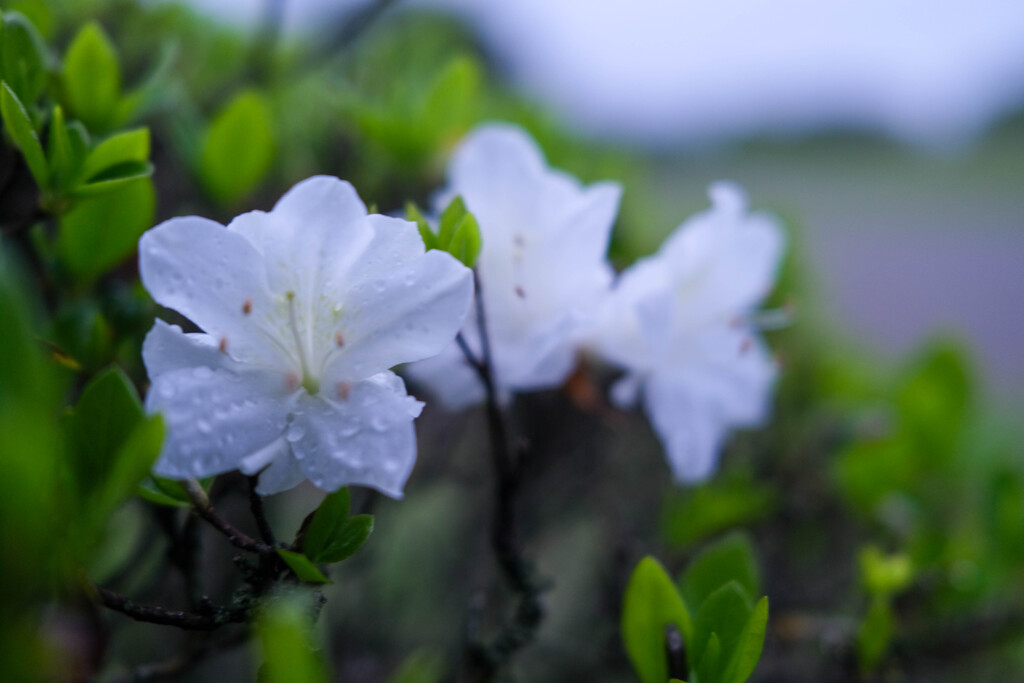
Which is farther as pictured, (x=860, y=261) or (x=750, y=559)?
(x=860, y=261)

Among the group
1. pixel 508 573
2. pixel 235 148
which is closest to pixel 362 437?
pixel 508 573

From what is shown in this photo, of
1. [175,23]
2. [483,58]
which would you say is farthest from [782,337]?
[483,58]

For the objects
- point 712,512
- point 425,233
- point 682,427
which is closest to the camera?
point 425,233

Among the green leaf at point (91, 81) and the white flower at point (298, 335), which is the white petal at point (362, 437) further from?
the green leaf at point (91, 81)

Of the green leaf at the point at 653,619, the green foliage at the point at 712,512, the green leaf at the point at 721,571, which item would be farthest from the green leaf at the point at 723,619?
the green foliage at the point at 712,512

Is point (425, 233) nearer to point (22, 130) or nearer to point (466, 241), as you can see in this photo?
point (466, 241)

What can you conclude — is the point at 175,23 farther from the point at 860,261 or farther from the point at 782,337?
the point at 860,261
